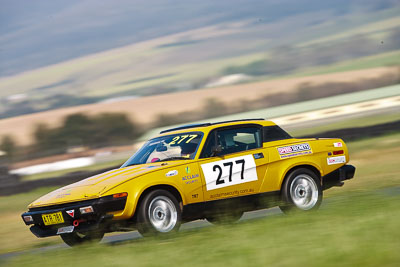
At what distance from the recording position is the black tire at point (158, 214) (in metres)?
8.24

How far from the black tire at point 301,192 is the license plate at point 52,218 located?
126 inches

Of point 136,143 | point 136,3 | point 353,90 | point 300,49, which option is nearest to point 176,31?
point 136,3

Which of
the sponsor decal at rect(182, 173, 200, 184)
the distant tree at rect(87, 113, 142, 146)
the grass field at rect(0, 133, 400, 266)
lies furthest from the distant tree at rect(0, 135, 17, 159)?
the grass field at rect(0, 133, 400, 266)

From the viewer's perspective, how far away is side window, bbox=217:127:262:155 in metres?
9.54

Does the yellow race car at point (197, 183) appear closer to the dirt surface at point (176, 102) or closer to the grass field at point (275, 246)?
the grass field at point (275, 246)

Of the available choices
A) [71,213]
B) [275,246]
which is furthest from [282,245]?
[71,213]

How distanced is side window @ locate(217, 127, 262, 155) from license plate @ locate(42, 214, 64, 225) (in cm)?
242

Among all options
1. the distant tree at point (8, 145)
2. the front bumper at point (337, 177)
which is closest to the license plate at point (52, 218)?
the front bumper at point (337, 177)

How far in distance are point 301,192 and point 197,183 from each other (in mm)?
1822

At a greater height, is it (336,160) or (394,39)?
(394,39)

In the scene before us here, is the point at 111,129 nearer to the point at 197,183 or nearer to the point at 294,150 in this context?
the point at 294,150

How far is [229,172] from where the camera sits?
920 centimetres

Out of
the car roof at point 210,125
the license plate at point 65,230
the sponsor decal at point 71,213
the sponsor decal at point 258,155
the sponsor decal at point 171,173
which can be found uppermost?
the car roof at point 210,125

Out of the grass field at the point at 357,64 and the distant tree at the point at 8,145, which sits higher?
the grass field at the point at 357,64
